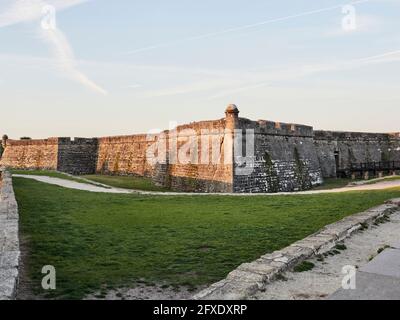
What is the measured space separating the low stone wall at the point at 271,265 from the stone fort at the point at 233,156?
9.82 m

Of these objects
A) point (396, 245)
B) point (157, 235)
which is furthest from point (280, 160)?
point (396, 245)

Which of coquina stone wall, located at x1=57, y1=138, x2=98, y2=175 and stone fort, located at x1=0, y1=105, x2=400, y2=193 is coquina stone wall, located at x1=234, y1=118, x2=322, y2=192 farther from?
coquina stone wall, located at x1=57, y1=138, x2=98, y2=175

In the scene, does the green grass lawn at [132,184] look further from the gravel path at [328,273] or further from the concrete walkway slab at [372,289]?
the concrete walkway slab at [372,289]

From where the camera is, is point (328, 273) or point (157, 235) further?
point (157, 235)

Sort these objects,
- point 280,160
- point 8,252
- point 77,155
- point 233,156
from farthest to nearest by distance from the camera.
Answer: point 77,155
point 280,160
point 233,156
point 8,252

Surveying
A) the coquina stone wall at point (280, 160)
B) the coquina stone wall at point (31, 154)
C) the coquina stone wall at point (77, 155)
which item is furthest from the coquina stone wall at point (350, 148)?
the coquina stone wall at point (31, 154)

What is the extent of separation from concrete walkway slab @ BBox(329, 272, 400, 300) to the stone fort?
38.9 ft

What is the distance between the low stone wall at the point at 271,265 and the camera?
11.0 ft

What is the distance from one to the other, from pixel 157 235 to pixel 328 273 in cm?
309

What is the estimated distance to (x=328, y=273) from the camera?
13.5 feet

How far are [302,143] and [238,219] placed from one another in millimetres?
14338

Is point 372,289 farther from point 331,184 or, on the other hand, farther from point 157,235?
point 331,184

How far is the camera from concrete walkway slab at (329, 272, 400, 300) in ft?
10.5
